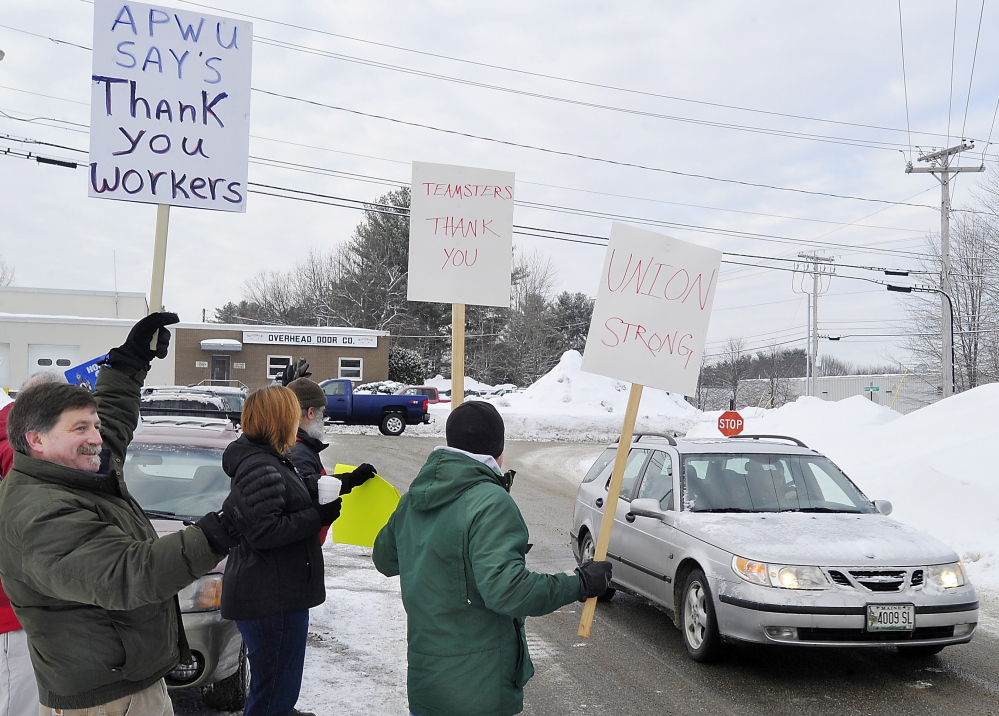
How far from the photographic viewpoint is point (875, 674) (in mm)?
5555

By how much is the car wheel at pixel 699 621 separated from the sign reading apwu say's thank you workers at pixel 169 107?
3.93 metres

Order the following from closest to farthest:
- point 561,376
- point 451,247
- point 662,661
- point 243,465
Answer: point 243,465
point 451,247
point 662,661
point 561,376

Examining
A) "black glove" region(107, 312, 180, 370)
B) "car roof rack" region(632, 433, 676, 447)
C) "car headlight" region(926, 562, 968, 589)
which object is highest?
"black glove" region(107, 312, 180, 370)

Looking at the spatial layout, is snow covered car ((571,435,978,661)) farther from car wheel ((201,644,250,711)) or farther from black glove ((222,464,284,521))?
black glove ((222,464,284,521))

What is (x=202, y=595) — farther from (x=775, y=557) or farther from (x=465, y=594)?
(x=775, y=557)

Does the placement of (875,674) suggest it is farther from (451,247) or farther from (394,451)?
(394,451)

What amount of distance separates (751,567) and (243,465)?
3563 mm

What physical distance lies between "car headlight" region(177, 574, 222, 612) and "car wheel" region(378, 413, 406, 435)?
23543mm

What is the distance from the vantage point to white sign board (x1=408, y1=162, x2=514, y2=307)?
4.62 metres

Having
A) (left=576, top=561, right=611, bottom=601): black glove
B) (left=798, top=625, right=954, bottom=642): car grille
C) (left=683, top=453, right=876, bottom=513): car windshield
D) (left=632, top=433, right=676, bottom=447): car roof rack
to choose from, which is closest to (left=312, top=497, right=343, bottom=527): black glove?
(left=576, top=561, right=611, bottom=601): black glove

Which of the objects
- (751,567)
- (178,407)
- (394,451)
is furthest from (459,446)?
(394,451)

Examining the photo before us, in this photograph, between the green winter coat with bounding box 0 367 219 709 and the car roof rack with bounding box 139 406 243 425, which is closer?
the green winter coat with bounding box 0 367 219 709

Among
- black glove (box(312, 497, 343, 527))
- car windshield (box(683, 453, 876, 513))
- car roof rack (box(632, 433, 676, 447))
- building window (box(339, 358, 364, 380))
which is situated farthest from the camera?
building window (box(339, 358, 364, 380))

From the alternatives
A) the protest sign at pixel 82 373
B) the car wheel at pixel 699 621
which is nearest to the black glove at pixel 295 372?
the protest sign at pixel 82 373
